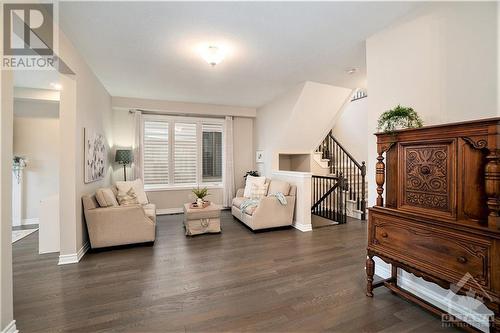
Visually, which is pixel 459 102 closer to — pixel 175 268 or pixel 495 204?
pixel 495 204

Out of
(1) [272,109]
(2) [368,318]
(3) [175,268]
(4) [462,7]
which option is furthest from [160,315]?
(1) [272,109]

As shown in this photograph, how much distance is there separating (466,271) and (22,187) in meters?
6.94

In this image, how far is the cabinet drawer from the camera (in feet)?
4.74

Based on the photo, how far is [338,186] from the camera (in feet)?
16.8

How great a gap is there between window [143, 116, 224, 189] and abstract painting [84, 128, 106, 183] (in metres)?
1.44

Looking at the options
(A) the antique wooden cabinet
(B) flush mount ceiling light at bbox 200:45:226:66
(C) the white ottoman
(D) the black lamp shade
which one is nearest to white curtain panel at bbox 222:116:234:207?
(C) the white ottoman

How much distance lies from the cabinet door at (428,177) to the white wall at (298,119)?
2740 millimetres

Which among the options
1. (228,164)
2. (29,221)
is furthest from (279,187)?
(29,221)

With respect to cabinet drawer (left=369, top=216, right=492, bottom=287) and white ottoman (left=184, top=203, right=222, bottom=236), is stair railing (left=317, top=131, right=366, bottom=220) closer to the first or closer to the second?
white ottoman (left=184, top=203, right=222, bottom=236)

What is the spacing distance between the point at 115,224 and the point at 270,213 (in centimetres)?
255

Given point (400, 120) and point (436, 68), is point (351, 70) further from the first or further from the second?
point (400, 120)

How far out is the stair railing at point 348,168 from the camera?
16.8 feet

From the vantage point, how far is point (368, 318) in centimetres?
187

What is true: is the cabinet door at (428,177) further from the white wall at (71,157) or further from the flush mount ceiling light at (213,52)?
the white wall at (71,157)
